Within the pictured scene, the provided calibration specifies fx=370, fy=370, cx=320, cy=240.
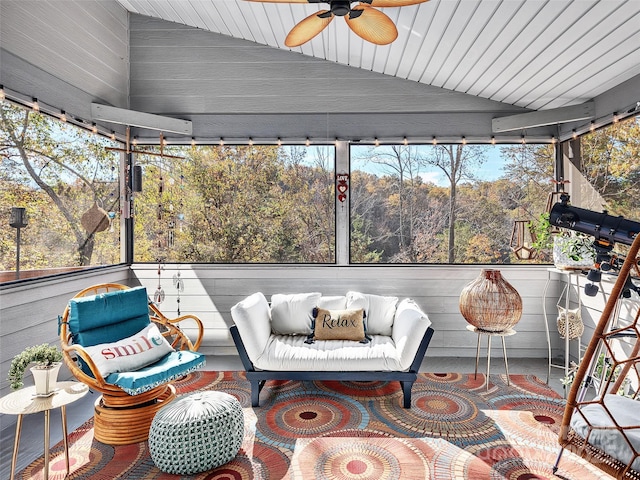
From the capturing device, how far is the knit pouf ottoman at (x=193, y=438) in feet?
6.78

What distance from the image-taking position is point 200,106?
4191 mm

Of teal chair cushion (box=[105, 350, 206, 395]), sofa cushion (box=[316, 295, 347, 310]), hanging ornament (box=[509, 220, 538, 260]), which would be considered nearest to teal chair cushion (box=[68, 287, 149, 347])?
teal chair cushion (box=[105, 350, 206, 395])

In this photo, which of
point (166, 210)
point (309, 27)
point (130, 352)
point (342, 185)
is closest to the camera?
point (309, 27)

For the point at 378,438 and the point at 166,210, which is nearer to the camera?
the point at 378,438

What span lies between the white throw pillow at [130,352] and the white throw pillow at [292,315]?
980 mm

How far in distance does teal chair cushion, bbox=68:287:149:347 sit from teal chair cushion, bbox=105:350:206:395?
0.37 meters

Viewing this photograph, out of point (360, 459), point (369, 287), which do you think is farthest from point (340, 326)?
point (360, 459)

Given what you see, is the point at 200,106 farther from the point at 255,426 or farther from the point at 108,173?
the point at 255,426

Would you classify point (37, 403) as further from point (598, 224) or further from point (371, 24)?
point (598, 224)

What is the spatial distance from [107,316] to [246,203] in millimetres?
1942

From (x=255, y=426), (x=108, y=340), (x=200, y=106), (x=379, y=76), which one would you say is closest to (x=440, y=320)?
(x=255, y=426)

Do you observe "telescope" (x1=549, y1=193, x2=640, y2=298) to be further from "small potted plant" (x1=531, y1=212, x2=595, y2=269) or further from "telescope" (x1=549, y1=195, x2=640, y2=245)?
"small potted plant" (x1=531, y1=212, x2=595, y2=269)

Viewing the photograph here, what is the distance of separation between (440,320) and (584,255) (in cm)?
151

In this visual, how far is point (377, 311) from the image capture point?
347 centimetres
